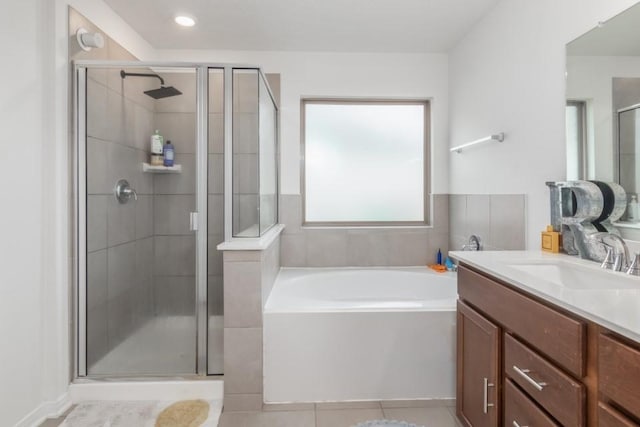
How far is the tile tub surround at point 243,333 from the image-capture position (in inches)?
73.0

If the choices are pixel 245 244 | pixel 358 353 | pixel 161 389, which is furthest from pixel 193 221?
pixel 358 353

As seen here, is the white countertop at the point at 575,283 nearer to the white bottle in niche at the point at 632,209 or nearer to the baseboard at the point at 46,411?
the white bottle in niche at the point at 632,209

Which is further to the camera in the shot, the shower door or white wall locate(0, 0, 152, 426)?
the shower door

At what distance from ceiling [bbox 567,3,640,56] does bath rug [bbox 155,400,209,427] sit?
251cm

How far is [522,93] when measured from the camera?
1.94m

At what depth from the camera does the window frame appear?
3.00m

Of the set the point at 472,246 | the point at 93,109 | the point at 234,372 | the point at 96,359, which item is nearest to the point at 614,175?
the point at 472,246

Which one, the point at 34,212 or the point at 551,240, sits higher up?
the point at 34,212

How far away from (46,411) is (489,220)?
279cm

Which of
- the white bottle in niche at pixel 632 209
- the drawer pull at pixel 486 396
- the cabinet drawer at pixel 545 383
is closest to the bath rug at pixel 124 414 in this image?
the drawer pull at pixel 486 396

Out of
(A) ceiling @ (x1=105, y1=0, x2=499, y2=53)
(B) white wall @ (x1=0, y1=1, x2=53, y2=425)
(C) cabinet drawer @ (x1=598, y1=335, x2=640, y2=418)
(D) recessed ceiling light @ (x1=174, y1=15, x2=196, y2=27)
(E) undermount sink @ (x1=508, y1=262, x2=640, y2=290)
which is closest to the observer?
(C) cabinet drawer @ (x1=598, y1=335, x2=640, y2=418)

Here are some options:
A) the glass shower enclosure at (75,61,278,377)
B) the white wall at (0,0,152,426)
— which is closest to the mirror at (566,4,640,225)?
the glass shower enclosure at (75,61,278,377)

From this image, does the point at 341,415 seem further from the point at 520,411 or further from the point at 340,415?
the point at 520,411

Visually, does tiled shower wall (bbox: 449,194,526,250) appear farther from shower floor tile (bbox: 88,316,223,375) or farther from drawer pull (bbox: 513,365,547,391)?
shower floor tile (bbox: 88,316,223,375)
